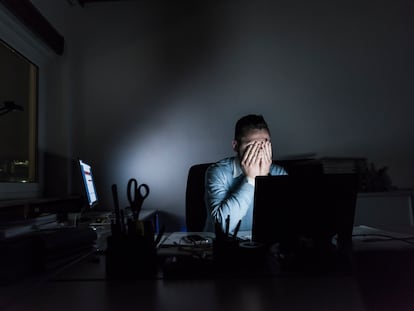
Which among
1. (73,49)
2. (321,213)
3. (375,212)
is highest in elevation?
(73,49)

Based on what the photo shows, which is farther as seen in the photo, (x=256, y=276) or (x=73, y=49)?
(x=73, y=49)

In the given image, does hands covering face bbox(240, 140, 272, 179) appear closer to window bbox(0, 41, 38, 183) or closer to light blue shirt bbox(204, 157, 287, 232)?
light blue shirt bbox(204, 157, 287, 232)

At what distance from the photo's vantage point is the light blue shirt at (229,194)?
1.52 m

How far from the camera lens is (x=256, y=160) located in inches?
68.8

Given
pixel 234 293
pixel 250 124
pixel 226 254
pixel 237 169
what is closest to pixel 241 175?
pixel 237 169

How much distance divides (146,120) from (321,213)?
1.90 m

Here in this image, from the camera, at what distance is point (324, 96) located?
8.40 feet

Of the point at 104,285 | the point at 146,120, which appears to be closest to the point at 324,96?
the point at 146,120

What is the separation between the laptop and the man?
0.60 metres

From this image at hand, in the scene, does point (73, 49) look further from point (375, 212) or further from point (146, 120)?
point (375, 212)

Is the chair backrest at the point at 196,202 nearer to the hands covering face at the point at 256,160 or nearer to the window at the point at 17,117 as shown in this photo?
the hands covering face at the point at 256,160

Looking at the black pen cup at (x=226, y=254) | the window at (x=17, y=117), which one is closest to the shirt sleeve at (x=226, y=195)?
the black pen cup at (x=226, y=254)

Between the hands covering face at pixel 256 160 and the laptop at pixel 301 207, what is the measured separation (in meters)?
0.83

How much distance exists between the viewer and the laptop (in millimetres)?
892
